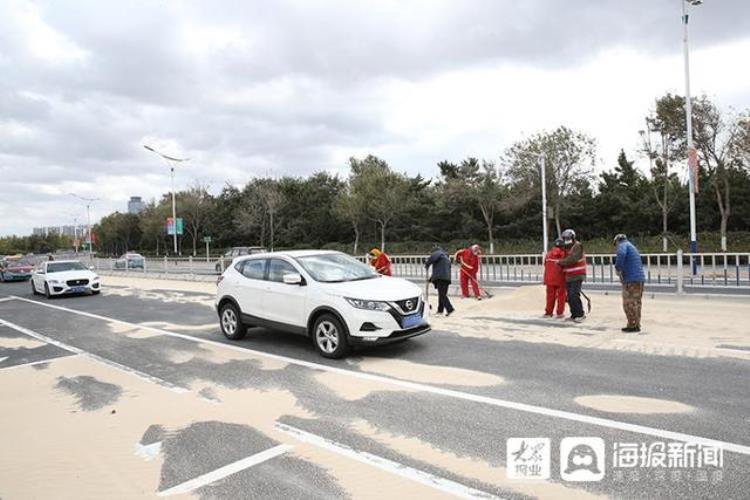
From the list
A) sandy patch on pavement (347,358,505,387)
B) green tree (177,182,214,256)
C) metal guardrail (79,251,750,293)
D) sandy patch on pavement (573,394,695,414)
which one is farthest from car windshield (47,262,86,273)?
green tree (177,182,214,256)

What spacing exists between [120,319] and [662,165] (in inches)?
1375

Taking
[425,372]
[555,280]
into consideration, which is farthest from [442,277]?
[425,372]

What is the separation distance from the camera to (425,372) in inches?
264

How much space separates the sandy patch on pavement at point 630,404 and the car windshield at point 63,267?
1986cm

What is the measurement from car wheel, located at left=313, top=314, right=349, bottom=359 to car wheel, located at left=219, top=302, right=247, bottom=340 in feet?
→ 6.35

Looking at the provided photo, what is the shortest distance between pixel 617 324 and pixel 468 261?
189 inches

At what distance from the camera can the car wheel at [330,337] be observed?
7.37 metres

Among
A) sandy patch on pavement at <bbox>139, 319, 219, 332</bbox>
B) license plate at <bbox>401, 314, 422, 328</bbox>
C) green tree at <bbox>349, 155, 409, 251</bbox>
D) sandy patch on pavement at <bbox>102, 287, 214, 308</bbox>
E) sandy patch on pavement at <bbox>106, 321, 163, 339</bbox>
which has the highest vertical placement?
green tree at <bbox>349, 155, 409, 251</bbox>

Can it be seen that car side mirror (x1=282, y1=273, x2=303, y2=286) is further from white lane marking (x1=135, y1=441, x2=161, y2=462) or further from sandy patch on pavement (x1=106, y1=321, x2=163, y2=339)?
sandy patch on pavement (x1=106, y1=321, x2=163, y2=339)

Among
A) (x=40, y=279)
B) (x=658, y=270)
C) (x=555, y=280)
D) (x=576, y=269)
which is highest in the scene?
(x=576, y=269)

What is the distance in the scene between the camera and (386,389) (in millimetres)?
5988

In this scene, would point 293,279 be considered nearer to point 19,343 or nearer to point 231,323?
point 231,323

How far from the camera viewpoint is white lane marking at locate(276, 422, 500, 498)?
140 inches

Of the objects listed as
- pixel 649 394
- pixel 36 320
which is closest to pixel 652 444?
pixel 649 394
